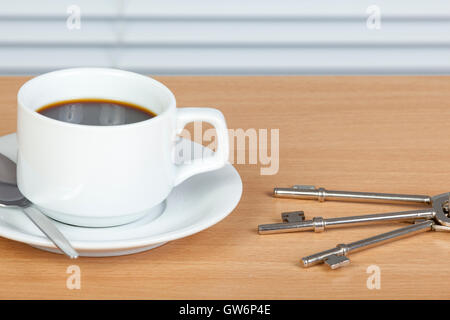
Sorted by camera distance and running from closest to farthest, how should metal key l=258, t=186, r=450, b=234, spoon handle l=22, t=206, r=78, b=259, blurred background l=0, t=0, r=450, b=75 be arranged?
spoon handle l=22, t=206, r=78, b=259 < metal key l=258, t=186, r=450, b=234 < blurred background l=0, t=0, r=450, b=75

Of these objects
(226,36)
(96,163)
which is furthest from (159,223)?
(226,36)

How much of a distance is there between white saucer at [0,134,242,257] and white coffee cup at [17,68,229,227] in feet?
0.04

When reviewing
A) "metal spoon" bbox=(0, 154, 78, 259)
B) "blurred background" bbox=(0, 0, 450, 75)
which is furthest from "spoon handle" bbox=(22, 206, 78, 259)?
"blurred background" bbox=(0, 0, 450, 75)

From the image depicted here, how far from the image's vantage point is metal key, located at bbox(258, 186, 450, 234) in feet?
2.15

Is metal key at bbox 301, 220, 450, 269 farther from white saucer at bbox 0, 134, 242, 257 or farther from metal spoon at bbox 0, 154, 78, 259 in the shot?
metal spoon at bbox 0, 154, 78, 259

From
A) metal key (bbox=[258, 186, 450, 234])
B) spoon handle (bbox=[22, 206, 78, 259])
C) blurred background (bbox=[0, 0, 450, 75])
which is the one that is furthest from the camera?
blurred background (bbox=[0, 0, 450, 75])

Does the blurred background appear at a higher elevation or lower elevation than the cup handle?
higher

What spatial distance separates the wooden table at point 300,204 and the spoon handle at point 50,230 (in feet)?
0.10

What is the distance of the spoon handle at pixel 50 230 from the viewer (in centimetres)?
55

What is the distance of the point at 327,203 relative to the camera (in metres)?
0.71

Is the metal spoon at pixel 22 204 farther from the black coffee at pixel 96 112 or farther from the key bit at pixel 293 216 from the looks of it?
the key bit at pixel 293 216
